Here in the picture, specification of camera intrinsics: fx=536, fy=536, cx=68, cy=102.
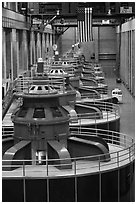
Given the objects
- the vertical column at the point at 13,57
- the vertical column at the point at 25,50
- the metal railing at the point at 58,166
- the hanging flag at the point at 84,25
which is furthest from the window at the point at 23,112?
the vertical column at the point at 25,50

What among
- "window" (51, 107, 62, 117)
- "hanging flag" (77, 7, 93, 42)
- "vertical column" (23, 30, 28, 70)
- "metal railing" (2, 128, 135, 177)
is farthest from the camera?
"vertical column" (23, 30, 28, 70)

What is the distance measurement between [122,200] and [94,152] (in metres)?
1.50

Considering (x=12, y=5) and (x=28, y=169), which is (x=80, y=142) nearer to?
(x=28, y=169)

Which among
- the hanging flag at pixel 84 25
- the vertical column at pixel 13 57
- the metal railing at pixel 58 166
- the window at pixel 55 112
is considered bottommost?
the metal railing at pixel 58 166

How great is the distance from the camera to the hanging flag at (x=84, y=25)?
1219 inches

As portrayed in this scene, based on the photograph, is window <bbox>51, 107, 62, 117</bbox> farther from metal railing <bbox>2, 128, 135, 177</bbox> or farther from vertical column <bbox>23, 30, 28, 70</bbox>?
vertical column <bbox>23, 30, 28, 70</bbox>

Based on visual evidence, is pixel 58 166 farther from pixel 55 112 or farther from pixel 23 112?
pixel 23 112

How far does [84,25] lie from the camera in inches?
1351

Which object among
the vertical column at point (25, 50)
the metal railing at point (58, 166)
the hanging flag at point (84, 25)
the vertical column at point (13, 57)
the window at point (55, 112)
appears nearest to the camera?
the metal railing at point (58, 166)

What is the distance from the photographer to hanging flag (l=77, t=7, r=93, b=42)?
102ft

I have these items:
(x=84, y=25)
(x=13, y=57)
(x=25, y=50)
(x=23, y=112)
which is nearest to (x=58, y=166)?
(x=23, y=112)

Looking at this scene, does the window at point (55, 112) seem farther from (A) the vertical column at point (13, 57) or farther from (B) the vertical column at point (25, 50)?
(B) the vertical column at point (25, 50)

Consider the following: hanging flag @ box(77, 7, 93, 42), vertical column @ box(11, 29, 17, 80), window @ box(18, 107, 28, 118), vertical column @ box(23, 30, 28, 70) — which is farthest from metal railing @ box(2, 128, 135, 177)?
vertical column @ box(23, 30, 28, 70)

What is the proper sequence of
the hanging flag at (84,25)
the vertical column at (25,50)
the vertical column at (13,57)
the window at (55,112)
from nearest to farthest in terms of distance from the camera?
the window at (55,112) < the hanging flag at (84,25) < the vertical column at (13,57) < the vertical column at (25,50)
